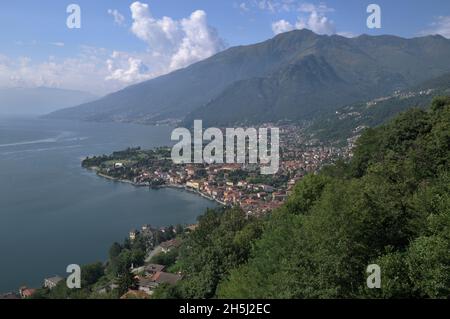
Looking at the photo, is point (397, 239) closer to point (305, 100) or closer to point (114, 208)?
point (114, 208)

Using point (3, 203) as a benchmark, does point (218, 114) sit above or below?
above

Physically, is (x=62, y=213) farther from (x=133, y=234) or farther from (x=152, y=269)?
(x=152, y=269)

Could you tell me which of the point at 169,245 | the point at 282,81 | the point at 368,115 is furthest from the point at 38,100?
the point at 169,245

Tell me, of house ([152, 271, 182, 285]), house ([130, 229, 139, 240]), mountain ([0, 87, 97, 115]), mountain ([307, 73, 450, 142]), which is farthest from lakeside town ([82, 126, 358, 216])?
mountain ([0, 87, 97, 115])

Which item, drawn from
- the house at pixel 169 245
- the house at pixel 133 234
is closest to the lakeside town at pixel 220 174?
the house at pixel 169 245

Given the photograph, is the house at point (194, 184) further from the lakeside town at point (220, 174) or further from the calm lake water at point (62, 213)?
the calm lake water at point (62, 213)

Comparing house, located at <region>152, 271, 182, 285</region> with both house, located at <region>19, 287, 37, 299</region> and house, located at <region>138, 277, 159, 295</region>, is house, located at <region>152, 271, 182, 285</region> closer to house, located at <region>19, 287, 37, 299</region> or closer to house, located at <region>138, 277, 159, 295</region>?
house, located at <region>138, 277, 159, 295</region>

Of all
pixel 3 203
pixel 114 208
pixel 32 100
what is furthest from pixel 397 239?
pixel 32 100
